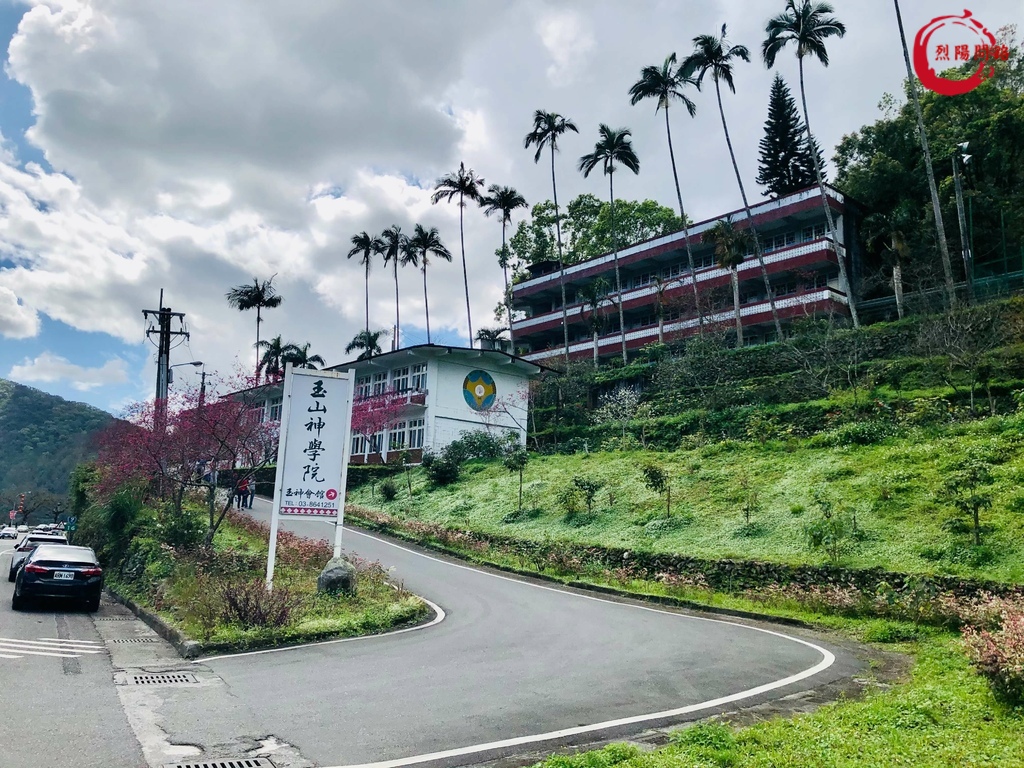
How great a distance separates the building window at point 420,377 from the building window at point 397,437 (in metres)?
2.65

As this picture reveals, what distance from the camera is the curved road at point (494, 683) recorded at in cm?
651

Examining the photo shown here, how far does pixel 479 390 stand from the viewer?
45156mm

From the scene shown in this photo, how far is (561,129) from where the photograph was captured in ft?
175

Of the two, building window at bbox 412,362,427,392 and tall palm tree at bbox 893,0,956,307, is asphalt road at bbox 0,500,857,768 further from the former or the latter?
building window at bbox 412,362,427,392

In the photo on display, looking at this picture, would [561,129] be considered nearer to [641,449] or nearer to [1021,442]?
[641,449]

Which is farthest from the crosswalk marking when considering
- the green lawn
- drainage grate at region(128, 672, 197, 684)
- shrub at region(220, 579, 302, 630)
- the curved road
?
the green lawn

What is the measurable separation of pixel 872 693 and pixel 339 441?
9865 mm

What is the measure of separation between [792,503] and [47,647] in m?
16.1

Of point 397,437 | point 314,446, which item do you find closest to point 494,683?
point 314,446

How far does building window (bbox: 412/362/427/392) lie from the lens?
4354 cm

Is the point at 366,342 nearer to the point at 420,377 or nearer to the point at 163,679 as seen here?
the point at 420,377

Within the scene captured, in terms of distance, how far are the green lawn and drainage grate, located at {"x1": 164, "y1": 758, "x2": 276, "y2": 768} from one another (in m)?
12.0

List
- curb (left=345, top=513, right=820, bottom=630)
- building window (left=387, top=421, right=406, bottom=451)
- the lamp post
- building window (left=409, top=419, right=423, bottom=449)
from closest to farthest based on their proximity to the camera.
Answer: curb (left=345, top=513, right=820, bottom=630)
the lamp post
building window (left=409, top=419, right=423, bottom=449)
building window (left=387, top=421, right=406, bottom=451)

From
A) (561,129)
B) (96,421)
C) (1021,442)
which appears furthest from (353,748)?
(96,421)
